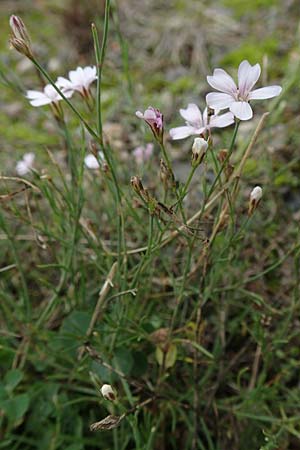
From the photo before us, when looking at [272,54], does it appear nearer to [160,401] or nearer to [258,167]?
[258,167]

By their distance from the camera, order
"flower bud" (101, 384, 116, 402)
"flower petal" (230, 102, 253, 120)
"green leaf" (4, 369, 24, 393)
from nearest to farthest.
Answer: "flower petal" (230, 102, 253, 120) < "flower bud" (101, 384, 116, 402) < "green leaf" (4, 369, 24, 393)

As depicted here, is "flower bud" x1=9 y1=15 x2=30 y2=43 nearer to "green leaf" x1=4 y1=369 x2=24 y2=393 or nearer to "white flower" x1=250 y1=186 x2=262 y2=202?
"white flower" x1=250 y1=186 x2=262 y2=202

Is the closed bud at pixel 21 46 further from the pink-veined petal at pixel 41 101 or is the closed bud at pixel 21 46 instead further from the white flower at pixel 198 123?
the white flower at pixel 198 123

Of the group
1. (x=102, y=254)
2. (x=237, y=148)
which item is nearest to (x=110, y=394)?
(x=102, y=254)

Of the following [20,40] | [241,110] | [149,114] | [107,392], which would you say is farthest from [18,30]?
[107,392]

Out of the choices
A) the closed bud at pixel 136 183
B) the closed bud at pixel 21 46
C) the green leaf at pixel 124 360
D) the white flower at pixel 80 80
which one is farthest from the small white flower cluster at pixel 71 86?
the green leaf at pixel 124 360

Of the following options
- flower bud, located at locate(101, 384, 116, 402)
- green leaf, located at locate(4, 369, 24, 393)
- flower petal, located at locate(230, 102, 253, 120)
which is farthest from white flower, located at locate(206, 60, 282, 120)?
green leaf, located at locate(4, 369, 24, 393)
